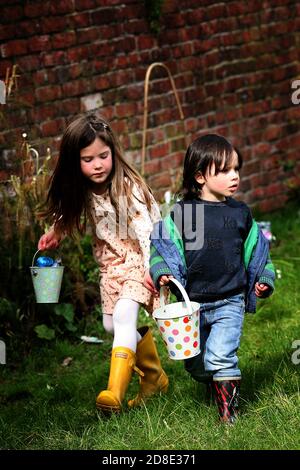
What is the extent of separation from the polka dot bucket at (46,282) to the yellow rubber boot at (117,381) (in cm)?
40

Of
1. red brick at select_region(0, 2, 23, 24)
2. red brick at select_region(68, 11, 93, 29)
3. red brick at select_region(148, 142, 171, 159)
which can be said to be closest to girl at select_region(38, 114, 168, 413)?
red brick at select_region(0, 2, 23, 24)

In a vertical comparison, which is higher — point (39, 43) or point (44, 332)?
point (39, 43)

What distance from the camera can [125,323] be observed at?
463 cm

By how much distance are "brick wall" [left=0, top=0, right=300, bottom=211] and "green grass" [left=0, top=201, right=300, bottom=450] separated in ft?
4.11

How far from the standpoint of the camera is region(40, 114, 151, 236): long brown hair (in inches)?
180

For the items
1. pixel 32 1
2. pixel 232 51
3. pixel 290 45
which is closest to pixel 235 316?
pixel 32 1

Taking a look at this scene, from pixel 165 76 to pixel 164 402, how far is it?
3.39m

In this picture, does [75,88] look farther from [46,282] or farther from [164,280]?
[164,280]

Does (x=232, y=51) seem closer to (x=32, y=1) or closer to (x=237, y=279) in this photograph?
(x=32, y=1)

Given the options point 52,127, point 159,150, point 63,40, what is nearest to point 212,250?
point 52,127

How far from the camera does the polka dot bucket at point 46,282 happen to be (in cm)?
468

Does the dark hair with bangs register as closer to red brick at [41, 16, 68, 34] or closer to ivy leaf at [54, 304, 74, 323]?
ivy leaf at [54, 304, 74, 323]

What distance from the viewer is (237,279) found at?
4.30 m
